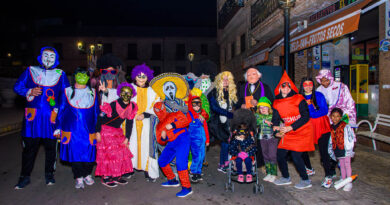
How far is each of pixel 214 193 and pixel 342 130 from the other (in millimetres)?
2375

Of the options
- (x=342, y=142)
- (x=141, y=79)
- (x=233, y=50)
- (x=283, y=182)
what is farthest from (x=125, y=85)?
(x=233, y=50)

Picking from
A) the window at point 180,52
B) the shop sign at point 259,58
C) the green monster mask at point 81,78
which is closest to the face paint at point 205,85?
the green monster mask at point 81,78

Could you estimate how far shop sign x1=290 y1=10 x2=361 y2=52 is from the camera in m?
6.54

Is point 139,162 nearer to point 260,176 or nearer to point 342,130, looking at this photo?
point 260,176

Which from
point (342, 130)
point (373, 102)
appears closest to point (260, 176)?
point (342, 130)

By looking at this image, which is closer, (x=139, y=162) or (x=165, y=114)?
(x=165, y=114)

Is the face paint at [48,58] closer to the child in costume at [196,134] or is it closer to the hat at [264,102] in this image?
the child in costume at [196,134]

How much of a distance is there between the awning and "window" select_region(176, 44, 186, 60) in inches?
1315

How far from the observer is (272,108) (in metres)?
4.95

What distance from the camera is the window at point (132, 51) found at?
41772 mm

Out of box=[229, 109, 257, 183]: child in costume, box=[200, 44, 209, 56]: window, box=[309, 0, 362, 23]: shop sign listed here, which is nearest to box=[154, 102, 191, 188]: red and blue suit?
box=[229, 109, 257, 183]: child in costume

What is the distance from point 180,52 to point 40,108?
1497 inches

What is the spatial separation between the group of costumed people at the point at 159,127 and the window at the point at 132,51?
37.9 meters

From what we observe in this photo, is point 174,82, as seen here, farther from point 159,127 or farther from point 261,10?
point 261,10
